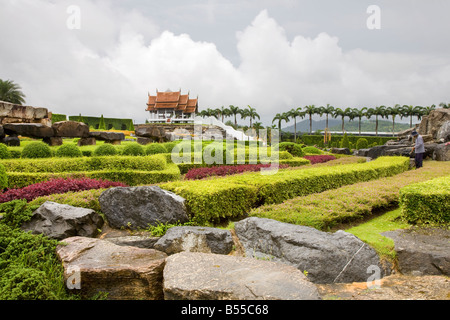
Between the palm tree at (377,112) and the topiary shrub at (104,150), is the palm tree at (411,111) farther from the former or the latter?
the topiary shrub at (104,150)

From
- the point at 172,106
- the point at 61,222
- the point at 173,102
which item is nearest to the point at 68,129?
the point at 61,222

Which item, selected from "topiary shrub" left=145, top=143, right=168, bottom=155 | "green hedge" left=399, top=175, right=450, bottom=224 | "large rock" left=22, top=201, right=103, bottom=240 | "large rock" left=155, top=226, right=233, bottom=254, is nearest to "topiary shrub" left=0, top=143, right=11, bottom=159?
"topiary shrub" left=145, top=143, right=168, bottom=155

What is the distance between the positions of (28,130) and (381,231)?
14708 millimetres

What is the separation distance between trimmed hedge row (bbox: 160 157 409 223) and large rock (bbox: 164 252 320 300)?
1.90 meters

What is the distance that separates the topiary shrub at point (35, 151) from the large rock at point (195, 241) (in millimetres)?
8128

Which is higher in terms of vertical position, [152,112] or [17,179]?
[152,112]

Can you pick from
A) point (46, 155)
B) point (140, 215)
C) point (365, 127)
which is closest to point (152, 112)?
point (46, 155)

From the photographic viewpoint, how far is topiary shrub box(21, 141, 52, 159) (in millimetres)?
10227

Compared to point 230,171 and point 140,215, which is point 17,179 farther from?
point 230,171

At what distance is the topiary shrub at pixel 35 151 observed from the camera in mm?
10227

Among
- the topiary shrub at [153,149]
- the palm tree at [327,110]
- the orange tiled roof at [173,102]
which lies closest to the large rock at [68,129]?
the topiary shrub at [153,149]
